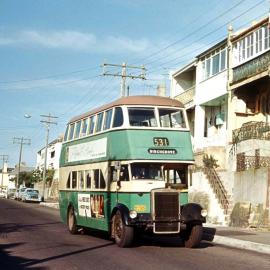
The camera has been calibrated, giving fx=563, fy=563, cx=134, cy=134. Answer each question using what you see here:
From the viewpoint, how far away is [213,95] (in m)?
35.0

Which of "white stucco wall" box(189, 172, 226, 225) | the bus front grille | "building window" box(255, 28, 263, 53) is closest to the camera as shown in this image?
the bus front grille

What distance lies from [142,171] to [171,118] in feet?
6.20

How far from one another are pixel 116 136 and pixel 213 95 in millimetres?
19795

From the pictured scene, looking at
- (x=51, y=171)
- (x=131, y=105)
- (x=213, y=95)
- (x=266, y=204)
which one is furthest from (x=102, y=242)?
(x=51, y=171)

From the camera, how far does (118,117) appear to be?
16.3m

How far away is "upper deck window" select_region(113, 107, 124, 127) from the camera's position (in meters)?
16.1

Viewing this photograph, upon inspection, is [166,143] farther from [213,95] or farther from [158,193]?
[213,95]

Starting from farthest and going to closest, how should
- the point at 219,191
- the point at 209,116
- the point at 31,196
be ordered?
1. the point at 31,196
2. the point at 209,116
3. the point at 219,191

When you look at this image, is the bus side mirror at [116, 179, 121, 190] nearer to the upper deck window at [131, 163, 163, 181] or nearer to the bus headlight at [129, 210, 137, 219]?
the upper deck window at [131, 163, 163, 181]

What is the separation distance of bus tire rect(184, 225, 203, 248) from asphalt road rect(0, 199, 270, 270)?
0.21 metres

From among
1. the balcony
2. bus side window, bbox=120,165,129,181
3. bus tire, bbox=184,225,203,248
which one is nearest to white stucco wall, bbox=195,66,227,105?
the balcony

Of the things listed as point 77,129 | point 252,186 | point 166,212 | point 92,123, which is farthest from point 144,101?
point 252,186

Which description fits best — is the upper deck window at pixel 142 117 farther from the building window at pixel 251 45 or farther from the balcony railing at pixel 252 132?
the building window at pixel 251 45

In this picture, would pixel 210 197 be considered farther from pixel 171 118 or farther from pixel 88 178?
pixel 171 118
